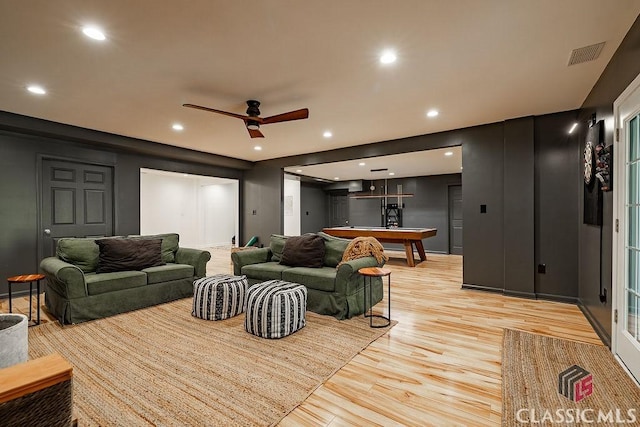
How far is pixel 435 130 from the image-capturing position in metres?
4.96

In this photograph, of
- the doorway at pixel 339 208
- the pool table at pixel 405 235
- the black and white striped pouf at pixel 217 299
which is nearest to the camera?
the black and white striped pouf at pixel 217 299

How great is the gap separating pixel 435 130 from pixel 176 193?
25.1 feet

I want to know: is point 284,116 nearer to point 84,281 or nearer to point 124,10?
point 124,10

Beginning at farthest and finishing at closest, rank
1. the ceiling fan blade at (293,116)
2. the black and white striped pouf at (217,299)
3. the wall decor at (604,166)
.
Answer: the black and white striped pouf at (217,299), the ceiling fan blade at (293,116), the wall decor at (604,166)

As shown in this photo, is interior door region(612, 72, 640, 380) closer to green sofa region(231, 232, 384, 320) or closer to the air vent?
the air vent

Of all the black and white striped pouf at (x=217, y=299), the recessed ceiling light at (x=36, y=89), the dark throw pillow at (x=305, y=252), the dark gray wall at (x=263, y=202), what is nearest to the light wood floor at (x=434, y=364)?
the dark throw pillow at (x=305, y=252)

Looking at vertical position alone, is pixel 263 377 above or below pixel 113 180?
below

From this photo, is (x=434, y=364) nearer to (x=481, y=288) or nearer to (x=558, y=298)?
(x=481, y=288)

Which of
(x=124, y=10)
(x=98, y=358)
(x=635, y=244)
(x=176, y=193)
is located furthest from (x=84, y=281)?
(x=176, y=193)

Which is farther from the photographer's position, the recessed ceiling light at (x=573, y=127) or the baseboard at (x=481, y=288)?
the baseboard at (x=481, y=288)

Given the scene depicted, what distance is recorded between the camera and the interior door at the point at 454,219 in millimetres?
8945

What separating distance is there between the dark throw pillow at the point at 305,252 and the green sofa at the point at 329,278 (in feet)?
0.25

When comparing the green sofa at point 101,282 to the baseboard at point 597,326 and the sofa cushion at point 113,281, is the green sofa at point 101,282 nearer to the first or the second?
the sofa cushion at point 113,281

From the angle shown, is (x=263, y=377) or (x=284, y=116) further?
(x=284, y=116)
